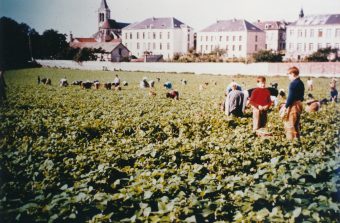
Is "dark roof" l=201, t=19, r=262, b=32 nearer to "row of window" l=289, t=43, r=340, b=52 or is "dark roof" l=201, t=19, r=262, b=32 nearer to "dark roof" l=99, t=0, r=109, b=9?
"row of window" l=289, t=43, r=340, b=52

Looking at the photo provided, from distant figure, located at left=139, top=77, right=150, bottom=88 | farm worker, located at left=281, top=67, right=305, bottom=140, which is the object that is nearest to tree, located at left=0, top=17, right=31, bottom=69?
farm worker, located at left=281, top=67, right=305, bottom=140

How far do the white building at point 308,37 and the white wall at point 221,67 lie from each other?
729mm

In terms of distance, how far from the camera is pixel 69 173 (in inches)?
183

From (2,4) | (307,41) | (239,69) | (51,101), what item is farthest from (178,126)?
(307,41)

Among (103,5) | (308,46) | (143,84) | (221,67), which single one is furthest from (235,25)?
(143,84)

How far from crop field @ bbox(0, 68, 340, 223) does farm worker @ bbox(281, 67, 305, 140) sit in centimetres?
26

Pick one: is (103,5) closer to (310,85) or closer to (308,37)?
(310,85)

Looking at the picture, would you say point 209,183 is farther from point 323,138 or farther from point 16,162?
point 323,138

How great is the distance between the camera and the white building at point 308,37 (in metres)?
9.73

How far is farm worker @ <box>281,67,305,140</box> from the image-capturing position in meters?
6.52

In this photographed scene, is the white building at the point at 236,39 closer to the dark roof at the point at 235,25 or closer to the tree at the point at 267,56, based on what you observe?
the dark roof at the point at 235,25

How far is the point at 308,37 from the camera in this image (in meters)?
14.8

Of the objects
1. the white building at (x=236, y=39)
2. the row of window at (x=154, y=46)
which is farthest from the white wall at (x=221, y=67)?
the row of window at (x=154, y=46)

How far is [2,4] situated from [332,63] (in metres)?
9.33
